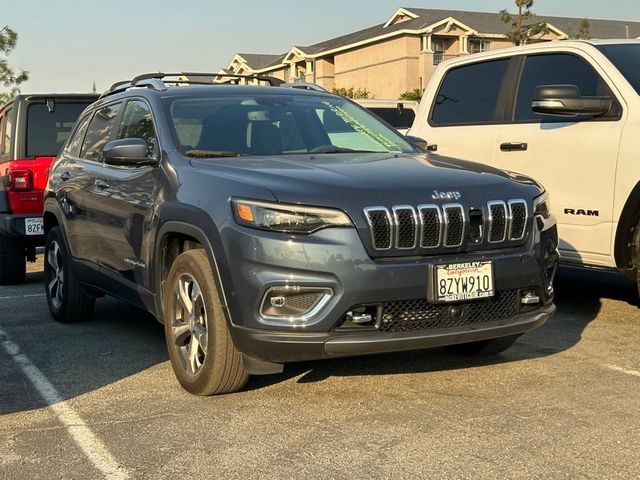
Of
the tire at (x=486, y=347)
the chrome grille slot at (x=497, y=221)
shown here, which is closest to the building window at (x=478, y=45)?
the tire at (x=486, y=347)

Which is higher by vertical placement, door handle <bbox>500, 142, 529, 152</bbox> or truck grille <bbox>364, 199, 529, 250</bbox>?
door handle <bbox>500, 142, 529, 152</bbox>

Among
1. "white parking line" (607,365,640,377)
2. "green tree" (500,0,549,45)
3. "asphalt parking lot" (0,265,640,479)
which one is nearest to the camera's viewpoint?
"asphalt parking lot" (0,265,640,479)

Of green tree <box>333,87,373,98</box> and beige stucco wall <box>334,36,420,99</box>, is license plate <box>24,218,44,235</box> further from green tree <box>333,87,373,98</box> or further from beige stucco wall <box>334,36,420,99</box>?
beige stucco wall <box>334,36,420,99</box>

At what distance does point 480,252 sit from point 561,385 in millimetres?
926

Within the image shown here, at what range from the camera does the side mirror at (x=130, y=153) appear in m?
5.27

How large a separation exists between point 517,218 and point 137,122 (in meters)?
2.55

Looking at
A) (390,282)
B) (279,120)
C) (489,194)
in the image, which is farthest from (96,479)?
(279,120)

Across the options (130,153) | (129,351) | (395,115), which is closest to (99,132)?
(130,153)

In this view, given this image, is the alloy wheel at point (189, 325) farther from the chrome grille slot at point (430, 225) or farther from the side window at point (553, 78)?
the side window at point (553, 78)

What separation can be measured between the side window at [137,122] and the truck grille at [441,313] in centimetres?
197

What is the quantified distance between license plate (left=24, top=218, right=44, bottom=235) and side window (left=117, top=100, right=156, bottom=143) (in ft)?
10.6

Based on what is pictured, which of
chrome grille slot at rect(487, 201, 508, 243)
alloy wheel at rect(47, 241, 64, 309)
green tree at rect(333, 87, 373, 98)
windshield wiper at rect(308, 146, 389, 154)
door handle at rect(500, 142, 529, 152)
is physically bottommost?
alloy wheel at rect(47, 241, 64, 309)

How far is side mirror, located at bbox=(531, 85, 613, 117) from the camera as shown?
6.26 metres

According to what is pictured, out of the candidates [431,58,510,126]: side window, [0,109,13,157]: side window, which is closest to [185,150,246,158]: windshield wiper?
[431,58,510,126]: side window
